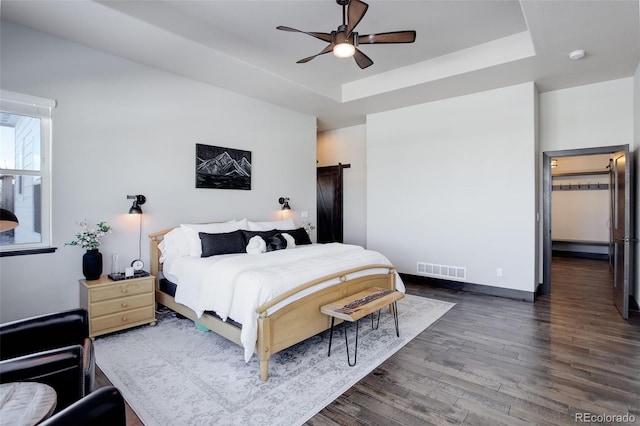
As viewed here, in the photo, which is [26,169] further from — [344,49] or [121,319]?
[344,49]

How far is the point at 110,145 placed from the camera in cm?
383

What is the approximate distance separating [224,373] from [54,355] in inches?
52.8

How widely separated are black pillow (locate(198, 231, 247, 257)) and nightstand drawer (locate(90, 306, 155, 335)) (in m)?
0.87

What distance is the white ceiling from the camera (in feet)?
10.0

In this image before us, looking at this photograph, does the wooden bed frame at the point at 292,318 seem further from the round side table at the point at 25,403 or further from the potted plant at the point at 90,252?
the round side table at the point at 25,403

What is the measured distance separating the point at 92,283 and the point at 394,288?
3400mm

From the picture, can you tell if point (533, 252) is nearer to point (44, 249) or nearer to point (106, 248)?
point (106, 248)

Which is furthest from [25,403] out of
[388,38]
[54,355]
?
[388,38]

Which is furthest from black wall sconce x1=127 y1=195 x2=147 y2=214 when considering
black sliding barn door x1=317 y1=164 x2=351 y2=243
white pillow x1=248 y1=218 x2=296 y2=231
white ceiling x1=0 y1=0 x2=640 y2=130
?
black sliding barn door x1=317 y1=164 x2=351 y2=243

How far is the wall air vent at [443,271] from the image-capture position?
5297mm

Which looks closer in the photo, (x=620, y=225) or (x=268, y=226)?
(x=620, y=225)

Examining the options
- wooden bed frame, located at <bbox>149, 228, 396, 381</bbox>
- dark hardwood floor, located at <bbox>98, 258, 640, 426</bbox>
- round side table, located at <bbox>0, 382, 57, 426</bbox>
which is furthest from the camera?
wooden bed frame, located at <bbox>149, 228, 396, 381</bbox>

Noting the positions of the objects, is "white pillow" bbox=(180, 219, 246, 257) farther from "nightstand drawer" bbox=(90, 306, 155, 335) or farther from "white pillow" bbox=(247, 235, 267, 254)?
"nightstand drawer" bbox=(90, 306, 155, 335)

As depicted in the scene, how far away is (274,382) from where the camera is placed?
254 centimetres
